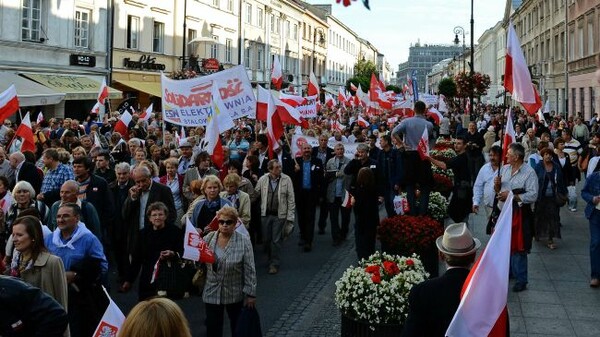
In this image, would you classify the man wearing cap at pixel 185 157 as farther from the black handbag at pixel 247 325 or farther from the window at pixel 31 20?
the window at pixel 31 20

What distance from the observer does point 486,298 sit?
143 inches

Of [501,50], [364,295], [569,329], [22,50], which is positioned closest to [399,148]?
[569,329]

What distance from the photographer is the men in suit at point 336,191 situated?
11.9 meters

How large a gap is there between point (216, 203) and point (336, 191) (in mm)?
4252

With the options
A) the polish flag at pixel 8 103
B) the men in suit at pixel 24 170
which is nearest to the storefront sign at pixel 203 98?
the men in suit at pixel 24 170

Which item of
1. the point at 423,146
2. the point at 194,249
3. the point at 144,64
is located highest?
the point at 144,64

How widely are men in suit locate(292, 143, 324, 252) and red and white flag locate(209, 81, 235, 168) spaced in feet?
4.99

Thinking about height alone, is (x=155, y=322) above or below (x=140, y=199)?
below

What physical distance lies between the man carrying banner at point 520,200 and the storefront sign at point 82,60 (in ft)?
83.1

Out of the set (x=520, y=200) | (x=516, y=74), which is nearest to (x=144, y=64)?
(x=520, y=200)

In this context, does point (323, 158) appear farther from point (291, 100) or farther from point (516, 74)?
point (291, 100)

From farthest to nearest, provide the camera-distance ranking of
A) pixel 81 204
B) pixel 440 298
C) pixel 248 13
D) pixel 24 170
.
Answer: pixel 248 13
pixel 24 170
pixel 81 204
pixel 440 298

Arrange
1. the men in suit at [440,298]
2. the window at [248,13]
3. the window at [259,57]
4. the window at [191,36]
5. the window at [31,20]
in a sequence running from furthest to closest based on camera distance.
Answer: the window at [259,57] < the window at [248,13] < the window at [191,36] < the window at [31,20] < the men in suit at [440,298]

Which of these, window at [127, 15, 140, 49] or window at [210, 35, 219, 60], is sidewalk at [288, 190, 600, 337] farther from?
window at [210, 35, 219, 60]
